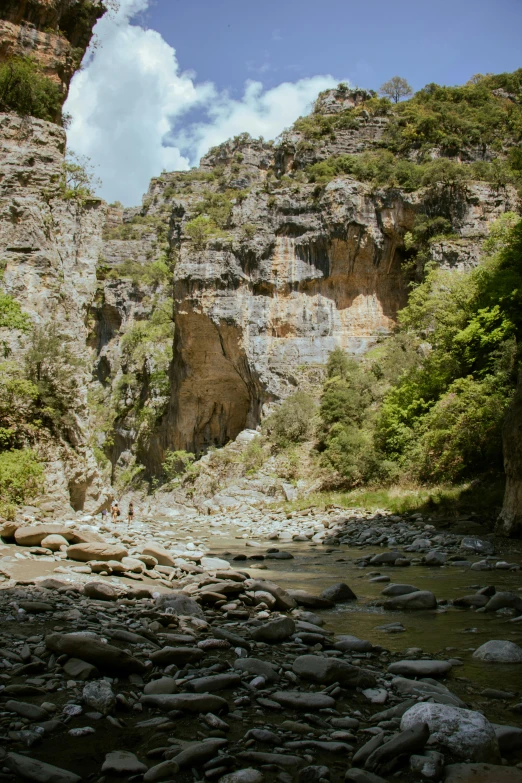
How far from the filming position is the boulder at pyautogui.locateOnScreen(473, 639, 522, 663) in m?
4.57

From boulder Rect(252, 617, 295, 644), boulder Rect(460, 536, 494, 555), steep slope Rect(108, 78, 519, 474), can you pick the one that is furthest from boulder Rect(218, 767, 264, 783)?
steep slope Rect(108, 78, 519, 474)

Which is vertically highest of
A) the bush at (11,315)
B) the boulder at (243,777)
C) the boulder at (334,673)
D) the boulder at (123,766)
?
the bush at (11,315)

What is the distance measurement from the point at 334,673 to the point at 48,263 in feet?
57.3

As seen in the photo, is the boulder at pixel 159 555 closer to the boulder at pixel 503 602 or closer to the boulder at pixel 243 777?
the boulder at pixel 503 602

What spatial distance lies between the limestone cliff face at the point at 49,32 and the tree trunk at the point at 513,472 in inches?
865

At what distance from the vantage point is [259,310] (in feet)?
113

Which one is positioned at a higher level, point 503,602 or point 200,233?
point 200,233

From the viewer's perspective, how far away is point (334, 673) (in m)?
3.98

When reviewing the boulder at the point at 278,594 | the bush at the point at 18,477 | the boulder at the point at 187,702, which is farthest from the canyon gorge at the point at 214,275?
the boulder at the point at 187,702

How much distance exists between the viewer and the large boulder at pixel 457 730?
9.60ft

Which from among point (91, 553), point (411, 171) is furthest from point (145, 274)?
point (91, 553)

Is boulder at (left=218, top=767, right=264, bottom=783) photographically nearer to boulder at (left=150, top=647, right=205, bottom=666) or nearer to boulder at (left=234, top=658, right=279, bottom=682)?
boulder at (left=234, top=658, right=279, bottom=682)

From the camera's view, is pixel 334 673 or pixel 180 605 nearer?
pixel 334 673

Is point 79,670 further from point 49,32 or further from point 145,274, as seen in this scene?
point 145,274
